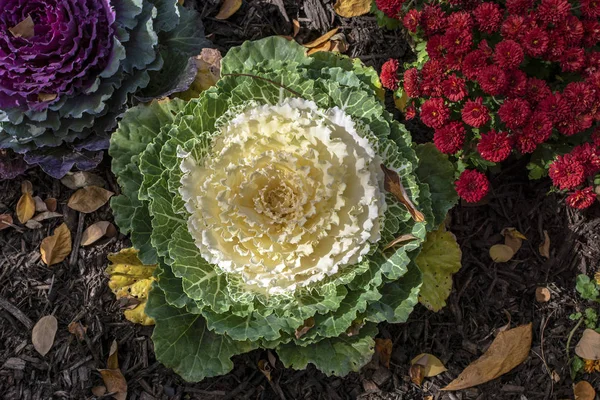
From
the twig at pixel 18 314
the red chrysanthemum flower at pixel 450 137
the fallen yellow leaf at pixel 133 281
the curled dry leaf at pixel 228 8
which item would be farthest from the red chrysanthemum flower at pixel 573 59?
the twig at pixel 18 314

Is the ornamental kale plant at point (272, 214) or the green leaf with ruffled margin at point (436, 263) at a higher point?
the ornamental kale plant at point (272, 214)

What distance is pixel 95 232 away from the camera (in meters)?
2.65

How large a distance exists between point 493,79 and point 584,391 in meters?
1.50

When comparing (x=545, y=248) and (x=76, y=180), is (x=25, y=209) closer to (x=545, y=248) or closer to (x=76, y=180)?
(x=76, y=180)

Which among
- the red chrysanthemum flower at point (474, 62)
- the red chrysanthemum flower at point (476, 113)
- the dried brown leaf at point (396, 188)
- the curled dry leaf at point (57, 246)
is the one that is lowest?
the curled dry leaf at point (57, 246)

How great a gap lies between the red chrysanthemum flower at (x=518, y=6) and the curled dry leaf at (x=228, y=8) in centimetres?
129

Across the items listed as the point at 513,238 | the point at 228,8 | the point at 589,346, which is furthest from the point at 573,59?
the point at 228,8

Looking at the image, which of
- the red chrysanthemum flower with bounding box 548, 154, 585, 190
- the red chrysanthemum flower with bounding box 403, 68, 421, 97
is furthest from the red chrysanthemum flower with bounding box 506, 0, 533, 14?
the red chrysanthemum flower with bounding box 548, 154, 585, 190

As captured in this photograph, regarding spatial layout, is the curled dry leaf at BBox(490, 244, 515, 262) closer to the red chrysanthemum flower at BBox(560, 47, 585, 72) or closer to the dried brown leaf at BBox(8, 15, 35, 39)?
the red chrysanthemum flower at BBox(560, 47, 585, 72)

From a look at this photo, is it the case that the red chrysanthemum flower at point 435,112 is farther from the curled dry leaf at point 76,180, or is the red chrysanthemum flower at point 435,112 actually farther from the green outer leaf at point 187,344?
the curled dry leaf at point 76,180

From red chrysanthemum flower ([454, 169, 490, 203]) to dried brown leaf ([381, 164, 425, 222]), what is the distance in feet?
1.08

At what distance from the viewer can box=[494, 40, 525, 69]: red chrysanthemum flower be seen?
2.29 meters

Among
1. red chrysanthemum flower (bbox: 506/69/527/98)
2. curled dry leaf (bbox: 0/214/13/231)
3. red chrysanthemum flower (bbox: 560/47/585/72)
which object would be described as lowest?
curled dry leaf (bbox: 0/214/13/231)

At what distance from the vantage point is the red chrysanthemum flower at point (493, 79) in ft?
7.42
